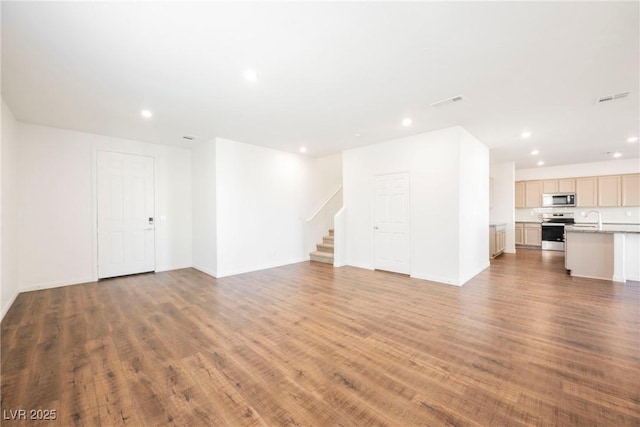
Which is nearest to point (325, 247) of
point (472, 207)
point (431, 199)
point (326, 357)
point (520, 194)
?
point (431, 199)

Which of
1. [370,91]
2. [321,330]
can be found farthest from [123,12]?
[321,330]

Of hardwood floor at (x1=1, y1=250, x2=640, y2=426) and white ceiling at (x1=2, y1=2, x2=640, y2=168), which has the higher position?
white ceiling at (x1=2, y1=2, x2=640, y2=168)

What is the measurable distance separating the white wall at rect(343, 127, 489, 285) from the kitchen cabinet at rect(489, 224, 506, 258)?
4.33ft

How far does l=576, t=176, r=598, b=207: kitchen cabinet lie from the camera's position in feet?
26.0

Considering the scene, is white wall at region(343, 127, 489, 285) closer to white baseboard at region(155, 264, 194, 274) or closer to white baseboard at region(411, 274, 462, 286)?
white baseboard at region(411, 274, 462, 286)

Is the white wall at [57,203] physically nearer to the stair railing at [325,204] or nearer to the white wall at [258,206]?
the white wall at [258,206]

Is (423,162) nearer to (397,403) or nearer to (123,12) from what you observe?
(397,403)

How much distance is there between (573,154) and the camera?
689cm

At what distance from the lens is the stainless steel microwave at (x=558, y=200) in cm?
821

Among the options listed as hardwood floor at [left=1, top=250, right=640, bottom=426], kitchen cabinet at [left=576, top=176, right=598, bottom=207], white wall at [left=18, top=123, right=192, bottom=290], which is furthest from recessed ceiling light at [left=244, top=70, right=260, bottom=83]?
kitchen cabinet at [left=576, top=176, right=598, bottom=207]

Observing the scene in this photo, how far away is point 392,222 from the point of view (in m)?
5.45

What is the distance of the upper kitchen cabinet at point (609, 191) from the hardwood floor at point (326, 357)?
17.1ft

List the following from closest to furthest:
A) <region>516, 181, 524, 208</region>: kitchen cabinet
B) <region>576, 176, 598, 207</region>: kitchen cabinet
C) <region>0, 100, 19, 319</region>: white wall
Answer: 1. <region>0, 100, 19, 319</region>: white wall
2. <region>576, 176, 598, 207</region>: kitchen cabinet
3. <region>516, 181, 524, 208</region>: kitchen cabinet

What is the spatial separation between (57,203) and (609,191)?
44.8ft
